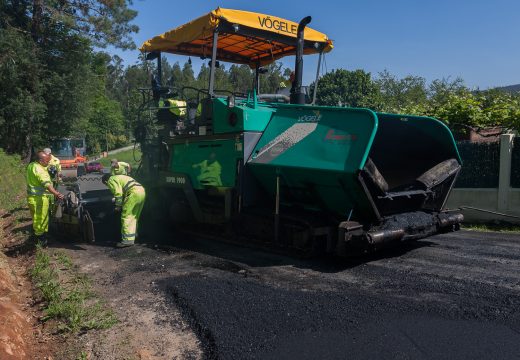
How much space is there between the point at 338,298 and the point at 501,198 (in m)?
5.23

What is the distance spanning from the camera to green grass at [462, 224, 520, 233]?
7.43 meters

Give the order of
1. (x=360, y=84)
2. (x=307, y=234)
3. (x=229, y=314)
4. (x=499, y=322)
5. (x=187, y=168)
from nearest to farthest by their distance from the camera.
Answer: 1. (x=499, y=322)
2. (x=229, y=314)
3. (x=307, y=234)
4. (x=187, y=168)
5. (x=360, y=84)

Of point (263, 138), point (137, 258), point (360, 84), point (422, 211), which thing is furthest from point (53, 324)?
point (360, 84)

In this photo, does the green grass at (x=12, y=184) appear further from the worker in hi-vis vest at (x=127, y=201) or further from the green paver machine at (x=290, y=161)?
the green paver machine at (x=290, y=161)

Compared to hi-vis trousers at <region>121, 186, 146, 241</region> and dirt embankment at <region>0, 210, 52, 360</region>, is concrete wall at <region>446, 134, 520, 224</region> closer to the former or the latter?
hi-vis trousers at <region>121, 186, 146, 241</region>

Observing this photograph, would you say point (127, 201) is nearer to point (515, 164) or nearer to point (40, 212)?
point (40, 212)

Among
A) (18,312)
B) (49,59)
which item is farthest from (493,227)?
(49,59)

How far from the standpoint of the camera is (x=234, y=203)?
5594 mm

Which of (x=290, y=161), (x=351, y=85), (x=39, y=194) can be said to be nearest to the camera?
(x=290, y=161)

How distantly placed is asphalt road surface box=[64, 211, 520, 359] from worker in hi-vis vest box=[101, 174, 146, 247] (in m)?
0.37

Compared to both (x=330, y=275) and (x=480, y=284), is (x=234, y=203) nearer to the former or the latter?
(x=330, y=275)

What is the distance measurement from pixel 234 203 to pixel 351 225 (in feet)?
5.18

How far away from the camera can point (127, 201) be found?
623 cm

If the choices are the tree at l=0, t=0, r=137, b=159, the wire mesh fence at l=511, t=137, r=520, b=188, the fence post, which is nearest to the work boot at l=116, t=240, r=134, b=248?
the fence post
